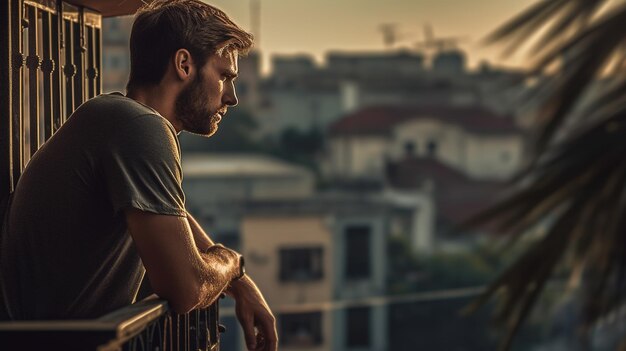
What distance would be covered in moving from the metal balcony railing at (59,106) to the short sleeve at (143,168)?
14cm

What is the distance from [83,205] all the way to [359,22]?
2030 inches

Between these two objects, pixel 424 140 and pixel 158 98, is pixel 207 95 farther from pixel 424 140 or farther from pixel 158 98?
pixel 424 140

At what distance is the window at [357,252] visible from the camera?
36875 mm

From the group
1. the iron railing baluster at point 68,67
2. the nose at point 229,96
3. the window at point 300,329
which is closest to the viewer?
the nose at point 229,96

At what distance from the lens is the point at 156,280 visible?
7.33ft

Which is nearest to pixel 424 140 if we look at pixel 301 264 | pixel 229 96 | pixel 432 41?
pixel 432 41

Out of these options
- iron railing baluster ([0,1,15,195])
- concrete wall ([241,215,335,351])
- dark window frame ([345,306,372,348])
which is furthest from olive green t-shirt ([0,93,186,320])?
dark window frame ([345,306,372,348])

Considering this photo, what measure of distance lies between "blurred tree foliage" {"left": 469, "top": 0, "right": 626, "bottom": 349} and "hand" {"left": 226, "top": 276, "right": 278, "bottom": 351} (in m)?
0.74

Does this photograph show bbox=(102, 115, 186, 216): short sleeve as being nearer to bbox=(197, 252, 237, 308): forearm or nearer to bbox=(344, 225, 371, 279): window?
bbox=(197, 252, 237, 308): forearm

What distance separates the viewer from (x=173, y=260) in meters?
2.22

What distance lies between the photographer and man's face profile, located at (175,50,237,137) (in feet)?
8.02

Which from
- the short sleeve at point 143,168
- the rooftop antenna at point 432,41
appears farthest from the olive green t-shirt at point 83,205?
the rooftop antenna at point 432,41

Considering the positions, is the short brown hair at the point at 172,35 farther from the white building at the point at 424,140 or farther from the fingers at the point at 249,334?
the white building at the point at 424,140

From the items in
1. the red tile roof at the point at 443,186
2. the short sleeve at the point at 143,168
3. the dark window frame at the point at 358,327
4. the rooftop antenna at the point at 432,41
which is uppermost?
the short sleeve at the point at 143,168
